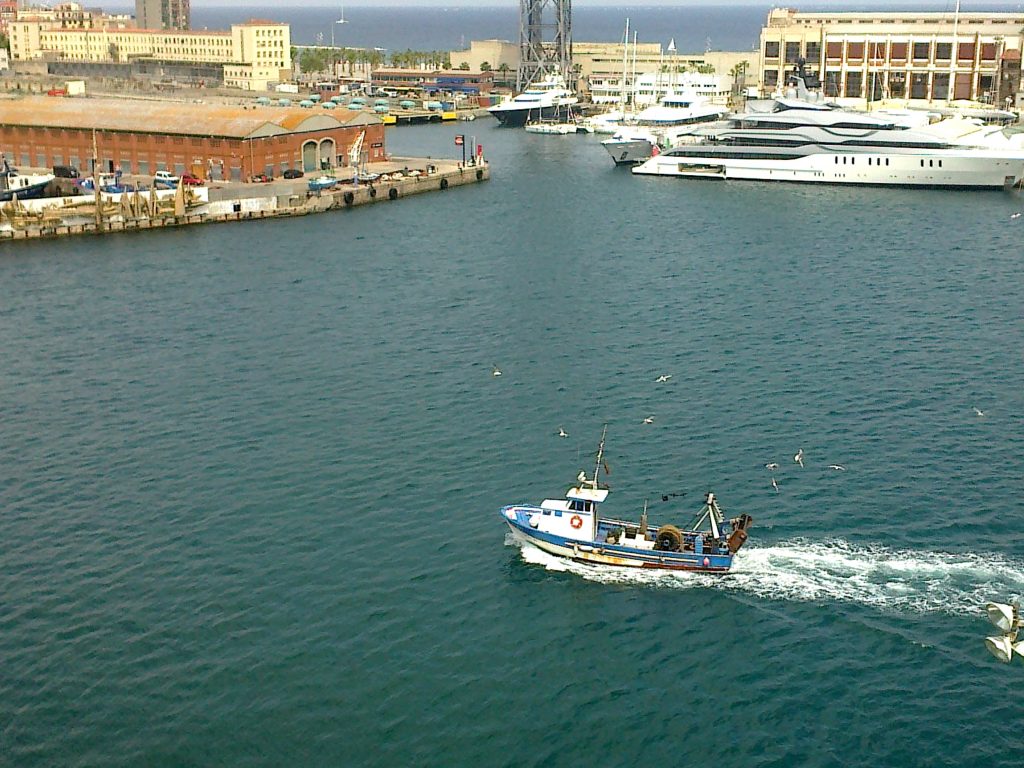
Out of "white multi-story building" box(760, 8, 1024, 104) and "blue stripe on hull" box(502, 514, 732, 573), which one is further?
"white multi-story building" box(760, 8, 1024, 104)

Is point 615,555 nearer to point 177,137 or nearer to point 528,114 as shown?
point 177,137

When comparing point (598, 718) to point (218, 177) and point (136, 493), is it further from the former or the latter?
point (218, 177)

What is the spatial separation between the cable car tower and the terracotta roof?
66058 mm

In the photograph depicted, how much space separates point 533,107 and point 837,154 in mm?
57713

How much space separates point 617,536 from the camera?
39281 mm

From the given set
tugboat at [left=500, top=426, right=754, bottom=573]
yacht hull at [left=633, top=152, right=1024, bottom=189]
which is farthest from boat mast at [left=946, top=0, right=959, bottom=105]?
tugboat at [left=500, top=426, right=754, bottom=573]

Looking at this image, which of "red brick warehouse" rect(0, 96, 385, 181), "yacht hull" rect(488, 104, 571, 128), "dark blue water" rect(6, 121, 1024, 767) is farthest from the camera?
"yacht hull" rect(488, 104, 571, 128)

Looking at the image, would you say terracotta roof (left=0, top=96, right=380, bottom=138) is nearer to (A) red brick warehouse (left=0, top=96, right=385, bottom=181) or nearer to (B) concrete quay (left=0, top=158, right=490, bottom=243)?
(A) red brick warehouse (left=0, top=96, right=385, bottom=181)

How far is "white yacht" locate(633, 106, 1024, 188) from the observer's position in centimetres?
10744

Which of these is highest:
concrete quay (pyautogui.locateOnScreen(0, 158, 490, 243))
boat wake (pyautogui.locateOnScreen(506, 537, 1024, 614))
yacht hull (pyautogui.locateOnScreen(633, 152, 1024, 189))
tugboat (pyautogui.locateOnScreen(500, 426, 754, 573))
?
yacht hull (pyautogui.locateOnScreen(633, 152, 1024, 189))

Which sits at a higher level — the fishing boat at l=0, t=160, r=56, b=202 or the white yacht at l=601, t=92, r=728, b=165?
the white yacht at l=601, t=92, r=728, b=165

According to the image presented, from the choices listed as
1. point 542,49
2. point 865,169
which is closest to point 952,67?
point 865,169

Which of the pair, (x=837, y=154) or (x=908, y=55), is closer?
(x=837, y=154)

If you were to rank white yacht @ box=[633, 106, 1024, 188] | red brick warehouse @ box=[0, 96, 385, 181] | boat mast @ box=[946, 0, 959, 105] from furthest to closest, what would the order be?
1. boat mast @ box=[946, 0, 959, 105]
2. white yacht @ box=[633, 106, 1024, 188]
3. red brick warehouse @ box=[0, 96, 385, 181]
